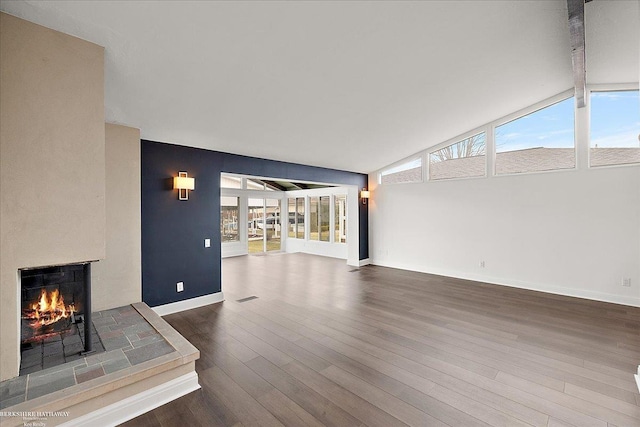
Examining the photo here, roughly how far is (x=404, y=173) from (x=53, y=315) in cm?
677

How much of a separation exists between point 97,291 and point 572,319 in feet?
20.1

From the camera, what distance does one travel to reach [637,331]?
3.48m

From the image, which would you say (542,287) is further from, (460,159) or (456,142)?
(456,142)

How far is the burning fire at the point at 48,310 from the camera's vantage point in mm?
2513

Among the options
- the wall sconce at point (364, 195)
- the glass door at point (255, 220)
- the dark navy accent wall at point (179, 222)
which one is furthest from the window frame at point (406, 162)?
the glass door at point (255, 220)

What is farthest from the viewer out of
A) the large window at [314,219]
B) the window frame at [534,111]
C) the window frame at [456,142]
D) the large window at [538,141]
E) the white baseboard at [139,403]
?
the large window at [314,219]

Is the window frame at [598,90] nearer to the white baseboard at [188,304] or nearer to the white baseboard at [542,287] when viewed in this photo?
the white baseboard at [542,287]

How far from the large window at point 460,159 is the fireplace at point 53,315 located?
6412 millimetres

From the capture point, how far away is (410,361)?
2828mm

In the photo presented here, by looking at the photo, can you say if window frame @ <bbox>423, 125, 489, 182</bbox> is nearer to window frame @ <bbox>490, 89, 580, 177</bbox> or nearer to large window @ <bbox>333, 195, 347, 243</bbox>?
window frame @ <bbox>490, 89, 580, 177</bbox>

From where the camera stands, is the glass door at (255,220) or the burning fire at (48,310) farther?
the glass door at (255,220)

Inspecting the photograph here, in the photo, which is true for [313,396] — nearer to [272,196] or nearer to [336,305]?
[336,305]

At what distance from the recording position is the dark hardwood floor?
2.10m

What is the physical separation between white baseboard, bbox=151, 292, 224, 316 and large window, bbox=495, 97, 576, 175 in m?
5.83
